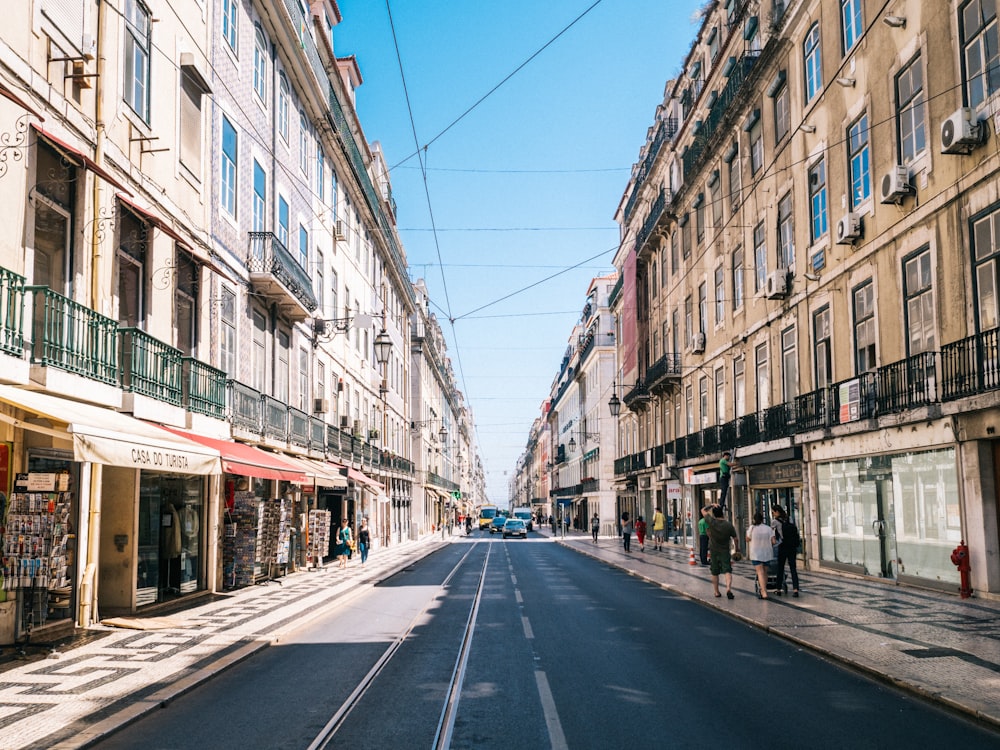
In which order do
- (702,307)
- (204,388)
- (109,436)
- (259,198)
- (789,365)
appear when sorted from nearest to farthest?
(109,436) < (204,388) < (259,198) < (789,365) < (702,307)

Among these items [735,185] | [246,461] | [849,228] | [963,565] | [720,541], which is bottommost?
[963,565]

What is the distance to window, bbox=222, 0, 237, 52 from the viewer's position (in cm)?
2059

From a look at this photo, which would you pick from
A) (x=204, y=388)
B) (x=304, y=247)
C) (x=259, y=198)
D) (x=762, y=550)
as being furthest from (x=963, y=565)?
(x=304, y=247)

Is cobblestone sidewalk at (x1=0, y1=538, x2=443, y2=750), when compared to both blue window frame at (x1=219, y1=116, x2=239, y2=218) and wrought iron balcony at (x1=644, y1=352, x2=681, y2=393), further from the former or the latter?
wrought iron balcony at (x1=644, y1=352, x2=681, y2=393)

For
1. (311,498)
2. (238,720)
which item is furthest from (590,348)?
(238,720)

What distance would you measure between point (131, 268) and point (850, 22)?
56.3ft

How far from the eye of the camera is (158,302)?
54.9 ft

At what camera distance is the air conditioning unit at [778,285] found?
25859 millimetres

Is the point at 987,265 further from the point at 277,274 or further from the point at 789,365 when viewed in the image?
the point at 277,274


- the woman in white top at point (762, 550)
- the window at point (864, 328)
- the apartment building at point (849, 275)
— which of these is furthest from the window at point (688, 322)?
the woman in white top at point (762, 550)

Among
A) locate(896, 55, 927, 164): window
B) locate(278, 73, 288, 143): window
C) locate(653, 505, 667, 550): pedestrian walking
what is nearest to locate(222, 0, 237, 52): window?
locate(278, 73, 288, 143): window

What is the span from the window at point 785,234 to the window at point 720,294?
231 inches

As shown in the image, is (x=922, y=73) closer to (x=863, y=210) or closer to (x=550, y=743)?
(x=863, y=210)

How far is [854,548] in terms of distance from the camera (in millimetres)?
21953
